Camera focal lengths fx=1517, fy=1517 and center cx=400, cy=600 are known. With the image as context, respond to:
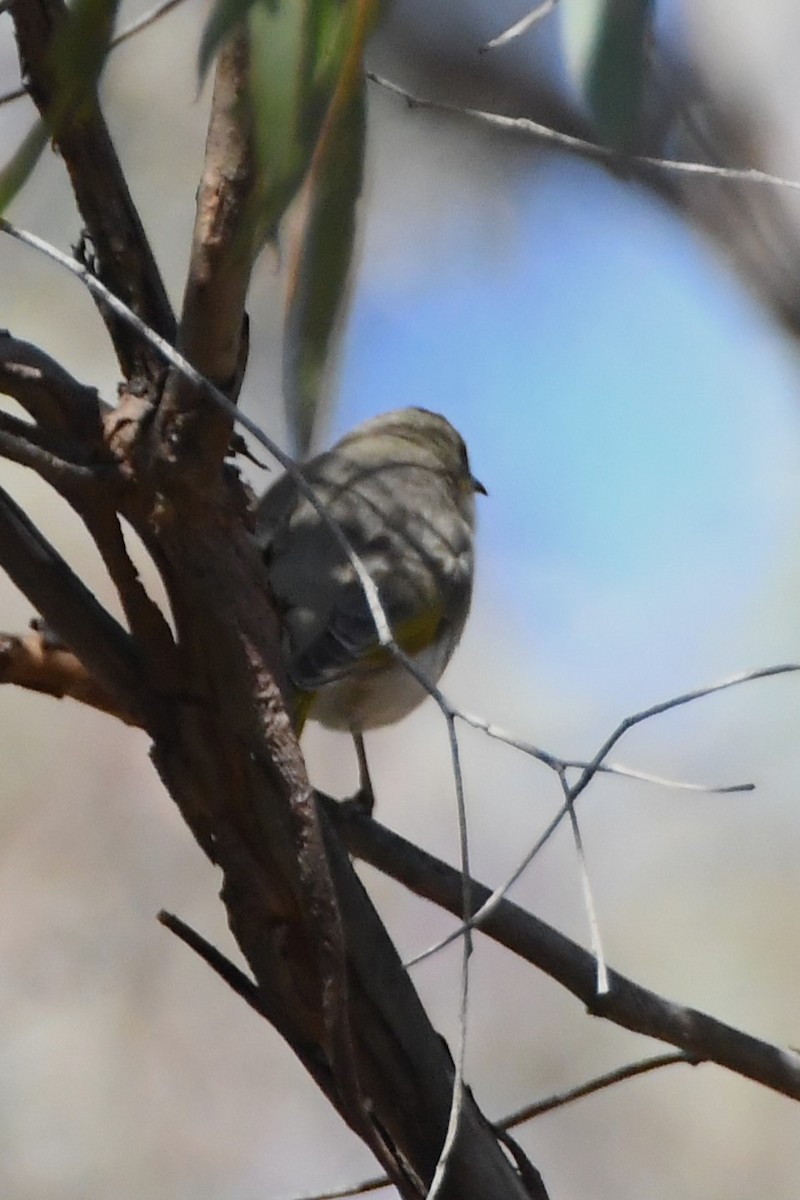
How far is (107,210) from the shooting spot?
1553 millimetres

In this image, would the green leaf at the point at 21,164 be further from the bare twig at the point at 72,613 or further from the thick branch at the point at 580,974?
the thick branch at the point at 580,974

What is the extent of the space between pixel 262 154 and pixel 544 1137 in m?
4.16

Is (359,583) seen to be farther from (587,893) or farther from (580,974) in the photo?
(587,893)

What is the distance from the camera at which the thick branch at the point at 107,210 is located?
1506mm

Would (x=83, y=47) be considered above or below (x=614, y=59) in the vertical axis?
below

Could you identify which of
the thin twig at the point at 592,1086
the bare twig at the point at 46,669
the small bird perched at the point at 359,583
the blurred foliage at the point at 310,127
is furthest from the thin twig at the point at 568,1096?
the blurred foliage at the point at 310,127

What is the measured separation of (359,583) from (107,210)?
1.37 meters

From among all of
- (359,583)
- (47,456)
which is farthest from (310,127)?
(359,583)

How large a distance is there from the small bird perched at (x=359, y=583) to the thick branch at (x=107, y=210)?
0.89 meters

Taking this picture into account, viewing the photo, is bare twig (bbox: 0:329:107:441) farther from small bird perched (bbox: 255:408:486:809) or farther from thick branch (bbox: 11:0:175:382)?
small bird perched (bbox: 255:408:486:809)

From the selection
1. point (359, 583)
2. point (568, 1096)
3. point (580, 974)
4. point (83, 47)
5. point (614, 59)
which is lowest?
point (568, 1096)

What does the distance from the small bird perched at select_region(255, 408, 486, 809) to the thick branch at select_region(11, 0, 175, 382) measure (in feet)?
2.93

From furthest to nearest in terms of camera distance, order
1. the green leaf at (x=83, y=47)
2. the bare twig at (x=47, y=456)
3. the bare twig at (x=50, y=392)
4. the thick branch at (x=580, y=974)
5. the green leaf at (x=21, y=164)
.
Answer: the thick branch at (x=580, y=974) < the bare twig at (x=50, y=392) < the bare twig at (x=47, y=456) < the green leaf at (x=21, y=164) < the green leaf at (x=83, y=47)

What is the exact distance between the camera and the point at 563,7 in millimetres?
1338
